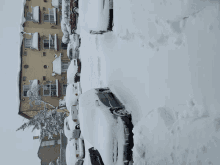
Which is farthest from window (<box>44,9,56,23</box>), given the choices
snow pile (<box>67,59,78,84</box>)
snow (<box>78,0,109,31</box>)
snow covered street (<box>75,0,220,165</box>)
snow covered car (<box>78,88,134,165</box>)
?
snow covered car (<box>78,88,134,165</box>)

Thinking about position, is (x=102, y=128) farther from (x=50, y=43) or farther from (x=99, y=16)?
(x=50, y=43)

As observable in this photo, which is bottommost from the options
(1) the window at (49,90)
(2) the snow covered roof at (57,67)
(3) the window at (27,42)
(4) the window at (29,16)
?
(1) the window at (49,90)

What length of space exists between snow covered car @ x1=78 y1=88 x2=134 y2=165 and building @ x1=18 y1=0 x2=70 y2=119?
20.9 feet

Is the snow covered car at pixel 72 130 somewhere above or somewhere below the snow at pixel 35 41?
below

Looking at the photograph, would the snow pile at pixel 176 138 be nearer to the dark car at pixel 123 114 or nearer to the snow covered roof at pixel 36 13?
the dark car at pixel 123 114

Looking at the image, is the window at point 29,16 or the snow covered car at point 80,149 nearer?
the snow covered car at point 80,149

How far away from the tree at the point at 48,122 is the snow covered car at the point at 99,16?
6.32m

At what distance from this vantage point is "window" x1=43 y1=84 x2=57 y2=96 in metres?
7.68

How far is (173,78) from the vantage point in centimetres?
112

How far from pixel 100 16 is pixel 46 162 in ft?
27.7

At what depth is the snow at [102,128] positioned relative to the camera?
146 centimetres

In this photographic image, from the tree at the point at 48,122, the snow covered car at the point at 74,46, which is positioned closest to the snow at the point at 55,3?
the snow covered car at the point at 74,46

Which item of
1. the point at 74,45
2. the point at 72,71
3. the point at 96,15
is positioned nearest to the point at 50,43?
the point at 74,45

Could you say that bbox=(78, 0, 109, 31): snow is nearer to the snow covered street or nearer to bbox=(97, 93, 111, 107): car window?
the snow covered street
